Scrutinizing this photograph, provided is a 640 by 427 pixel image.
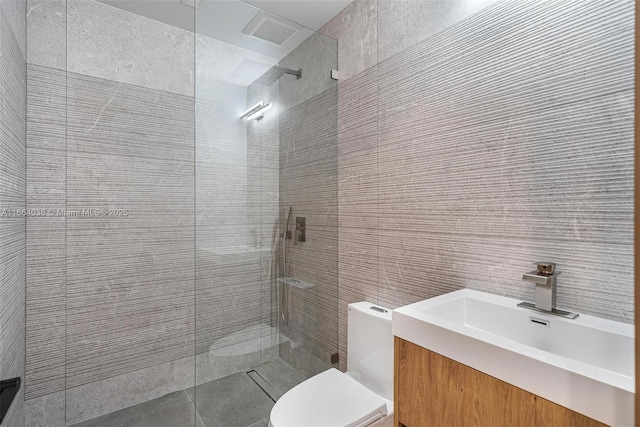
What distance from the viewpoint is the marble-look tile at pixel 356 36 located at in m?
1.88

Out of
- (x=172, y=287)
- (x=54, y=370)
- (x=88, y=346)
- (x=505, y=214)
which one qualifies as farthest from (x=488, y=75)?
(x=54, y=370)

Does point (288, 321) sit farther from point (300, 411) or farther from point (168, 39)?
point (168, 39)

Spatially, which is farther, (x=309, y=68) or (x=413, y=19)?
(x=309, y=68)

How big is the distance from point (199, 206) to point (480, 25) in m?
1.55

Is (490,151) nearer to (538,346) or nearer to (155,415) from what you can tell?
(538,346)

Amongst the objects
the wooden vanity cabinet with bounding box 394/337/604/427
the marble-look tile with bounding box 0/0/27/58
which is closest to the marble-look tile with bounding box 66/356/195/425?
the wooden vanity cabinet with bounding box 394/337/604/427

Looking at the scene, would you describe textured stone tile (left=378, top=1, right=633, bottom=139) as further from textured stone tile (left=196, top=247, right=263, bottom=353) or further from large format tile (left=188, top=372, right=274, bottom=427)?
large format tile (left=188, top=372, right=274, bottom=427)

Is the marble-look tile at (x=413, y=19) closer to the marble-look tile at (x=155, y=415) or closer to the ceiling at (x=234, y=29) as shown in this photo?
the ceiling at (x=234, y=29)

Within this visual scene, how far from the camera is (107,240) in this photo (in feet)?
6.81

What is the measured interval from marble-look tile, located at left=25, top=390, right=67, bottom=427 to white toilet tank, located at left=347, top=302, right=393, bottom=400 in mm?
1705

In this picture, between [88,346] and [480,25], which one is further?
[88,346]

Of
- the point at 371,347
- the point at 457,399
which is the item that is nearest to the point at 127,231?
the point at 371,347

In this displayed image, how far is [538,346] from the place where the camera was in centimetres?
110

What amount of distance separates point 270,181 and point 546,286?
1.38m
